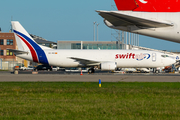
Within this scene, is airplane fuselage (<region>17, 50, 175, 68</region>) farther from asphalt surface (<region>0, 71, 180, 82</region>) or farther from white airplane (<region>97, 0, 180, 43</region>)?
white airplane (<region>97, 0, 180, 43</region>)

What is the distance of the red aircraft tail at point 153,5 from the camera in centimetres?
1570

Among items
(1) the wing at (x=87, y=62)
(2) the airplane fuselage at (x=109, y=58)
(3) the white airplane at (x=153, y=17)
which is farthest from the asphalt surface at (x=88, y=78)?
(3) the white airplane at (x=153, y=17)

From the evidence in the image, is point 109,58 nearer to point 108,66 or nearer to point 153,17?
point 108,66

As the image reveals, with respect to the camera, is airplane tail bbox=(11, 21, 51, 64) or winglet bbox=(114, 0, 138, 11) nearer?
winglet bbox=(114, 0, 138, 11)

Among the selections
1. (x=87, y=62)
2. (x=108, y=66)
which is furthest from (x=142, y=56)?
(x=87, y=62)

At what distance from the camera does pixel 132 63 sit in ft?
129

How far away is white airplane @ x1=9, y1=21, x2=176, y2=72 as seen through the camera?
129 ft

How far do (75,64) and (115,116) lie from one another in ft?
107

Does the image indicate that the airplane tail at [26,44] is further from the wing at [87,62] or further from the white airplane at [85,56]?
the wing at [87,62]

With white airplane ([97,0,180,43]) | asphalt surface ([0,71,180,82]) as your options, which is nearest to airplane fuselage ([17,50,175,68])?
asphalt surface ([0,71,180,82])

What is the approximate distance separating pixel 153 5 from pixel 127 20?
2081 millimetres

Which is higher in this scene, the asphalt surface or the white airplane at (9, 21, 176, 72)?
the white airplane at (9, 21, 176, 72)

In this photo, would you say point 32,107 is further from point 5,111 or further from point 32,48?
point 32,48

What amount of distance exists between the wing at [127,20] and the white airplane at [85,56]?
22882 millimetres
